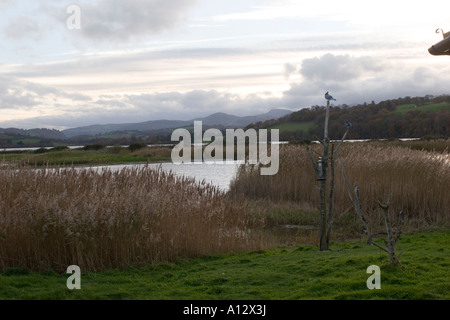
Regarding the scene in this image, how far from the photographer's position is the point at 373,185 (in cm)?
1602

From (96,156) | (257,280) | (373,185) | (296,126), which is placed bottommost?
(257,280)

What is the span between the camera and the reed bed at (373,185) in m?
15.0

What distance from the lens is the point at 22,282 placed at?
729cm

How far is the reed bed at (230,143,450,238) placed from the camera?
15047 mm

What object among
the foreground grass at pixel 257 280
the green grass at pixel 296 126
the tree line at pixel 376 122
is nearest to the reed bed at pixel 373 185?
the foreground grass at pixel 257 280

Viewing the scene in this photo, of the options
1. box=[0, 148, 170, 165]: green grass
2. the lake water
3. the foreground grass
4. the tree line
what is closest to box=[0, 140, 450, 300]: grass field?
the foreground grass

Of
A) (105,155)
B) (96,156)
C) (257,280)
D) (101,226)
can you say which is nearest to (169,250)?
(101,226)

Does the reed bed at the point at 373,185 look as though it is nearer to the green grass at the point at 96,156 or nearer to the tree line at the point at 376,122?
the green grass at the point at 96,156

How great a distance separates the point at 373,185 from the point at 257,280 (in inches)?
379

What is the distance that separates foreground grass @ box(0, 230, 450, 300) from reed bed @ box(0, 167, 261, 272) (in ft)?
1.41

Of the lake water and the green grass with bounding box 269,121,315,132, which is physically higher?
the green grass with bounding box 269,121,315,132

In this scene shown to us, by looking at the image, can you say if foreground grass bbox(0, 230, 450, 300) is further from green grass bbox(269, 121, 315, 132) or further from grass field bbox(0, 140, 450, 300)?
green grass bbox(269, 121, 315, 132)

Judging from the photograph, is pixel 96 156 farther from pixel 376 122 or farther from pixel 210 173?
pixel 376 122
